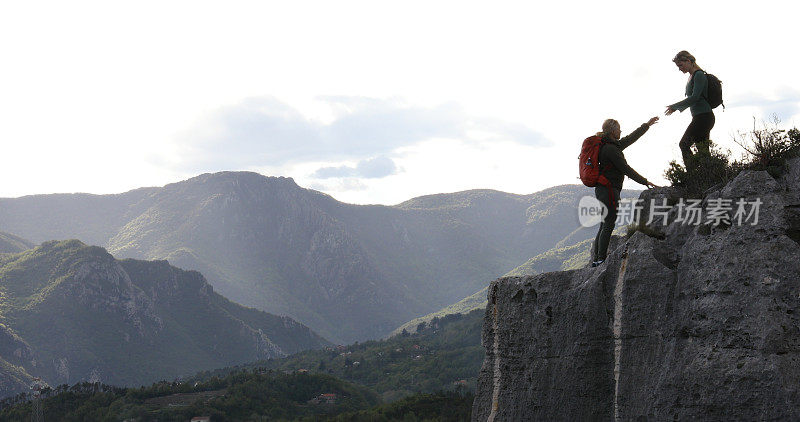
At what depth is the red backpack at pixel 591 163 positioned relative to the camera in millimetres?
13633

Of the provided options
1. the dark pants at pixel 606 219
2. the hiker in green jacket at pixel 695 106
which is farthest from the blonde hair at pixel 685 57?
the dark pants at pixel 606 219

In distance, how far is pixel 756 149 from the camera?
12.8 m

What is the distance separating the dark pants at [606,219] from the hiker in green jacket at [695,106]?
1659mm

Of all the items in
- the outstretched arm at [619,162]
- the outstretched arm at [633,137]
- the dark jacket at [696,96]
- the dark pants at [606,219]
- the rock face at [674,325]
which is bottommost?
the rock face at [674,325]

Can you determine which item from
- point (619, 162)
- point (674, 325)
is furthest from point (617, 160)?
point (674, 325)

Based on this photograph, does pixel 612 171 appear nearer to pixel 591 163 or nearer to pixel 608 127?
pixel 591 163

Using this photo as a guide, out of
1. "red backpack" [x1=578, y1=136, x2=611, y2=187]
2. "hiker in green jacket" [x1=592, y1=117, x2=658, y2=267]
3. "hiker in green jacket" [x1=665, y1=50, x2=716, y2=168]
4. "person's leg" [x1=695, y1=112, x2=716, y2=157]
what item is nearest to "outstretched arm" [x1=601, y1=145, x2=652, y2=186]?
"hiker in green jacket" [x1=592, y1=117, x2=658, y2=267]

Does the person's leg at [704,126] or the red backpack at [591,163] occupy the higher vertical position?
the person's leg at [704,126]

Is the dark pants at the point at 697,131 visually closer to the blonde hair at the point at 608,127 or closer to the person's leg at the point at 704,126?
the person's leg at the point at 704,126

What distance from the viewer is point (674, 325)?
38.2 ft

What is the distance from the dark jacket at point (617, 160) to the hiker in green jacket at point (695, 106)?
0.91m

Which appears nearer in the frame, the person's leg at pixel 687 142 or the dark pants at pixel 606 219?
the dark pants at pixel 606 219

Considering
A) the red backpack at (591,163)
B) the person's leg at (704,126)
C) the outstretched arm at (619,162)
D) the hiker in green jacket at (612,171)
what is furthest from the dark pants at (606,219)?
the person's leg at (704,126)

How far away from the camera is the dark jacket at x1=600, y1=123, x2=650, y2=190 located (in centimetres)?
1347
